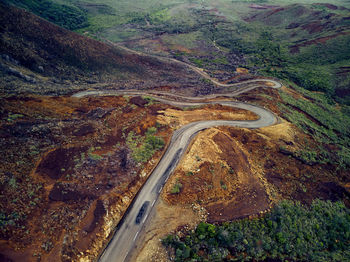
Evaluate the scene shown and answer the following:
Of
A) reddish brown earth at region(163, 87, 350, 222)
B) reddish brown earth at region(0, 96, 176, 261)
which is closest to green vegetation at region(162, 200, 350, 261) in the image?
reddish brown earth at region(163, 87, 350, 222)

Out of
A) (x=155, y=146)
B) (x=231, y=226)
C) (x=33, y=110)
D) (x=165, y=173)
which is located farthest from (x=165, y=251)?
(x=33, y=110)

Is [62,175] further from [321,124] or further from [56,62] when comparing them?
[321,124]

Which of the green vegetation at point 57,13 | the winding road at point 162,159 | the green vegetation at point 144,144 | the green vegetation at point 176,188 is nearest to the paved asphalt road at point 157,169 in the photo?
the winding road at point 162,159

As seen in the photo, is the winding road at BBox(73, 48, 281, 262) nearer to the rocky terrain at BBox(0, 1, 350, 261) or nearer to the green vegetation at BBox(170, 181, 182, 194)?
the rocky terrain at BBox(0, 1, 350, 261)

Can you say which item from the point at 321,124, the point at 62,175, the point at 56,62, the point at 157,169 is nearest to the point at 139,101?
the point at 157,169

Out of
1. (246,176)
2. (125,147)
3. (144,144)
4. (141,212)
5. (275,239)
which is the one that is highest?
(144,144)

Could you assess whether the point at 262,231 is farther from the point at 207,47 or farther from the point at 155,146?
the point at 207,47

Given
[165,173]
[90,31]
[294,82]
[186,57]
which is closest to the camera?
[165,173]
